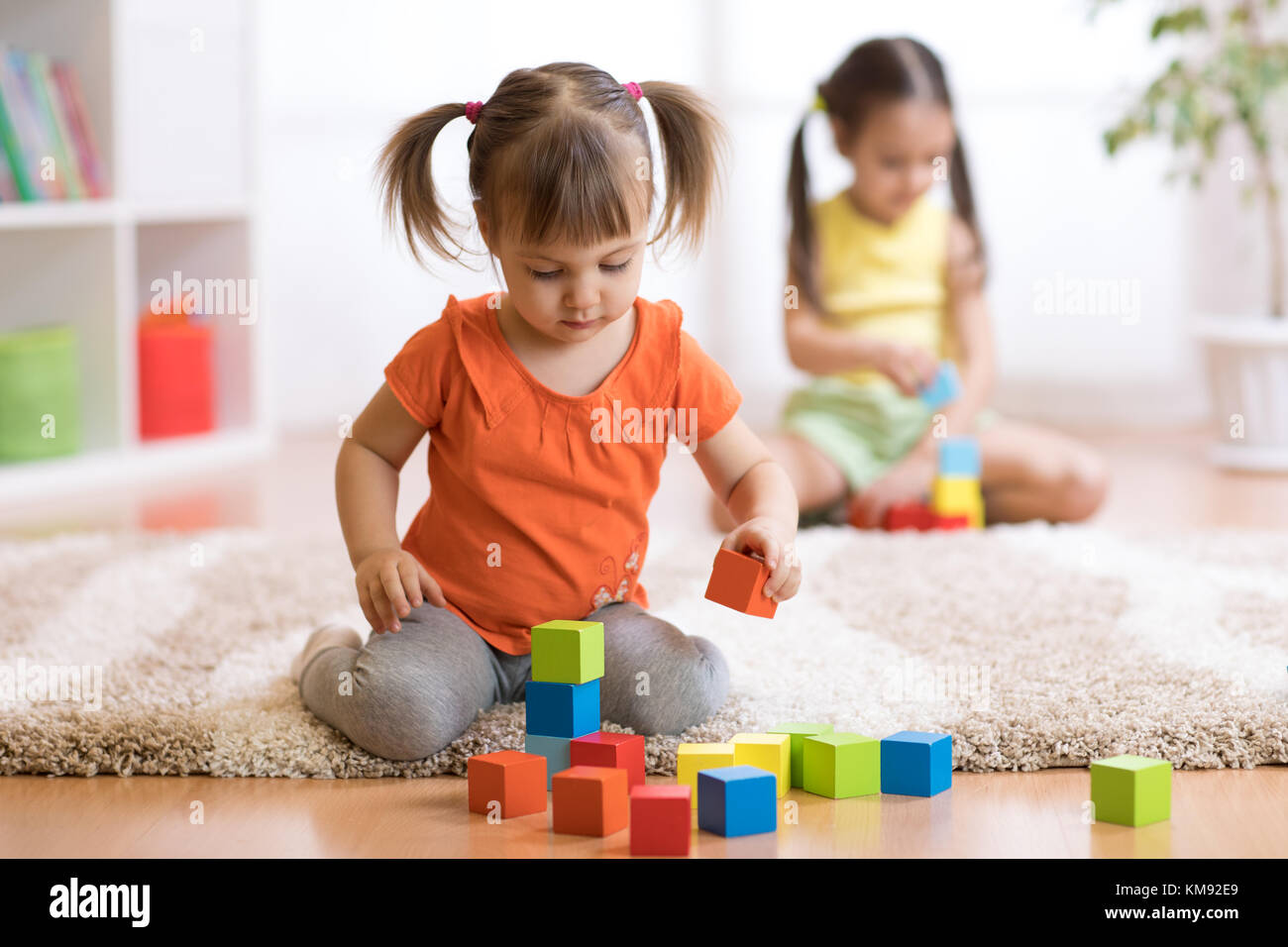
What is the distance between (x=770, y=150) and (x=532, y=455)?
1949 millimetres

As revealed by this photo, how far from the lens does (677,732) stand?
109 cm

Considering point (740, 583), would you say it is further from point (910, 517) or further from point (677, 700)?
point (910, 517)

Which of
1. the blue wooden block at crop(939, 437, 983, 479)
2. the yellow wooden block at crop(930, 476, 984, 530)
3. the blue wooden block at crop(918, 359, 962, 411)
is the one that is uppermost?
the blue wooden block at crop(918, 359, 962, 411)

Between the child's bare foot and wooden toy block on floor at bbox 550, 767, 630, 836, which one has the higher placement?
the child's bare foot

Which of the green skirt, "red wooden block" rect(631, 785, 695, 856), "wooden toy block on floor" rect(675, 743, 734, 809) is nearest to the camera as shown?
"red wooden block" rect(631, 785, 695, 856)

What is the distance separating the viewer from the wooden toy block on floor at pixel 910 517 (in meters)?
1.89

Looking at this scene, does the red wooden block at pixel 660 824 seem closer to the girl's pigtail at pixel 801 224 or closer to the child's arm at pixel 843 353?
the child's arm at pixel 843 353

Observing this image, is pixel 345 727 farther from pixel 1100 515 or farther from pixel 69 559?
pixel 1100 515

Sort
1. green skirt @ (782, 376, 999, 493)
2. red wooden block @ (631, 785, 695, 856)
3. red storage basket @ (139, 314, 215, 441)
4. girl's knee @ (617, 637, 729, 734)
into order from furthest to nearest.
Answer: red storage basket @ (139, 314, 215, 441)
green skirt @ (782, 376, 999, 493)
girl's knee @ (617, 637, 729, 734)
red wooden block @ (631, 785, 695, 856)

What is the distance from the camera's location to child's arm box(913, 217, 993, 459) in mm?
2072

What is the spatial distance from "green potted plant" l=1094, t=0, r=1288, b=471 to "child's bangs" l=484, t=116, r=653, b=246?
150cm

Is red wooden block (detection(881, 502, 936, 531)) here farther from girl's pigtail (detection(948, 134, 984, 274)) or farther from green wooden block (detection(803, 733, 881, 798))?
green wooden block (detection(803, 733, 881, 798))

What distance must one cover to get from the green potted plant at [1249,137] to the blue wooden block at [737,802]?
1.68m

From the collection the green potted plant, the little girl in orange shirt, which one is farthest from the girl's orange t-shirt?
the green potted plant
